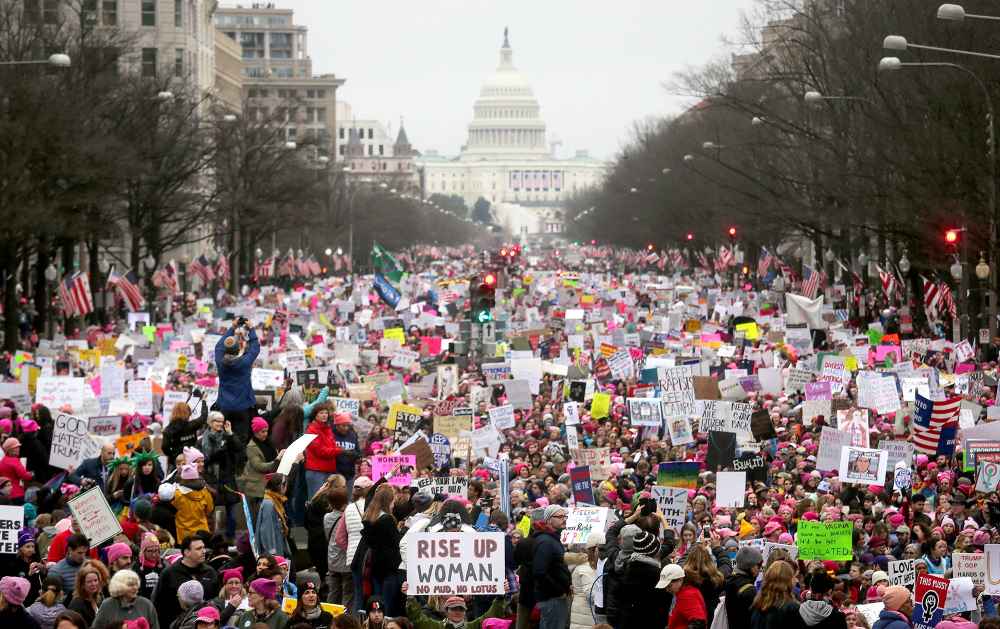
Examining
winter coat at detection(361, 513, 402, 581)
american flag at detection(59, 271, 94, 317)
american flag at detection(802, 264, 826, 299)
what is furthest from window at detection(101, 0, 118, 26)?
winter coat at detection(361, 513, 402, 581)

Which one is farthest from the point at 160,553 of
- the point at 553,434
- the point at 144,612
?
the point at 553,434

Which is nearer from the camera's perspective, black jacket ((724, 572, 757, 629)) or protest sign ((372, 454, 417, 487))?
black jacket ((724, 572, 757, 629))

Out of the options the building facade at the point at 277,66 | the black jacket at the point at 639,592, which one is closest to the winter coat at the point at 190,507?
the black jacket at the point at 639,592

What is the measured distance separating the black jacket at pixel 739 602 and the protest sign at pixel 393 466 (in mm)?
6016

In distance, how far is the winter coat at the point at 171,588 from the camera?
549 inches

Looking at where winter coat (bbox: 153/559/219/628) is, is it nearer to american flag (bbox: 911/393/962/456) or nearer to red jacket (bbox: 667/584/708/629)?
red jacket (bbox: 667/584/708/629)

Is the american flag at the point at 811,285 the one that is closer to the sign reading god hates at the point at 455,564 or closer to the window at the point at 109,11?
the sign reading god hates at the point at 455,564

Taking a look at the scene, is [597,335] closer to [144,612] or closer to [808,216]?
[808,216]

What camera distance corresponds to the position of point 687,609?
13602 mm

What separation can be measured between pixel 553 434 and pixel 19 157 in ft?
72.1

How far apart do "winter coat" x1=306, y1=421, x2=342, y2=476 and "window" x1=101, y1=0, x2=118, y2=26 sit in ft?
250

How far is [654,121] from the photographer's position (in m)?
158

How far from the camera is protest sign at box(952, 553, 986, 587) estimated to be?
15414 millimetres

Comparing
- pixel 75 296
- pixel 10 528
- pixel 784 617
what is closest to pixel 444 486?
pixel 10 528
